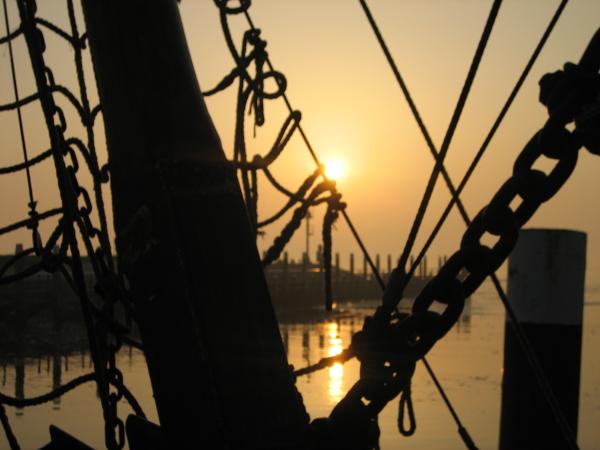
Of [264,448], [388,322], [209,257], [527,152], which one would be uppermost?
[527,152]

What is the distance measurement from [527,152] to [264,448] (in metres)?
1.07

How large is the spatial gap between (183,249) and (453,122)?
0.82 m

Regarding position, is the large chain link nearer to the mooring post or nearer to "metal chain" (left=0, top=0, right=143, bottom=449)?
"metal chain" (left=0, top=0, right=143, bottom=449)

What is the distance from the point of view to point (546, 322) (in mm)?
3818

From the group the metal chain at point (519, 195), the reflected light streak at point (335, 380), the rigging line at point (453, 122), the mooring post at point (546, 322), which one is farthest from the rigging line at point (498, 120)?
the reflected light streak at point (335, 380)

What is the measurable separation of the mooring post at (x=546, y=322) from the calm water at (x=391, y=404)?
8190 mm

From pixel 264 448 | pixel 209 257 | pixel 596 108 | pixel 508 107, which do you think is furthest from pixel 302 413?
pixel 596 108

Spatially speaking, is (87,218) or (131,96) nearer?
(131,96)

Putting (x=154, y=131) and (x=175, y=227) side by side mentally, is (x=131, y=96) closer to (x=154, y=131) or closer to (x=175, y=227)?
(x=154, y=131)

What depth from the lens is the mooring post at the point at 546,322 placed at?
382cm

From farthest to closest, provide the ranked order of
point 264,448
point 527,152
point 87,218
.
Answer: point 87,218 < point 264,448 < point 527,152

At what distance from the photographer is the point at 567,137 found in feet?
4.50

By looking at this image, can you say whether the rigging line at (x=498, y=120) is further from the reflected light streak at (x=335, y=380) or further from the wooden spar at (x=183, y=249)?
the reflected light streak at (x=335, y=380)

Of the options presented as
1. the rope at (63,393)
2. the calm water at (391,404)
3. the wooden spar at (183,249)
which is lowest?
the calm water at (391,404)
